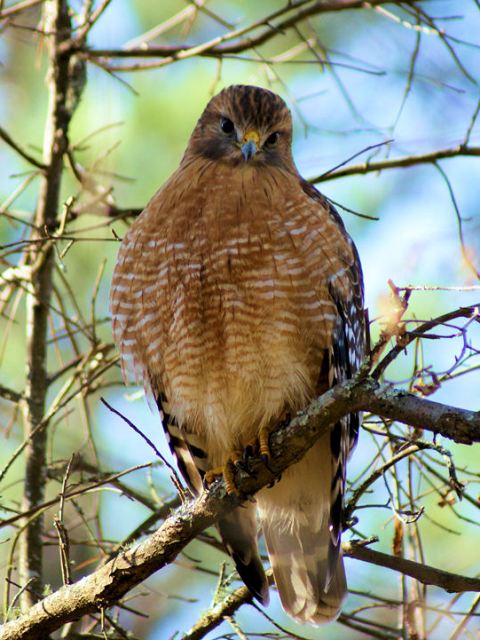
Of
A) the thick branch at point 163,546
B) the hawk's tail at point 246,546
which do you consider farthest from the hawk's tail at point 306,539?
Answer: the thick branch at point 163,546

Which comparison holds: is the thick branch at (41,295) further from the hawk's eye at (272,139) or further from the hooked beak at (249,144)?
the hawk's eye at (272,139)

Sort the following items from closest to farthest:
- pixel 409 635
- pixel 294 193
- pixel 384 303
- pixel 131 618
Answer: pixel 384 303 → pixel 409 635 → pixel 294 193 → pixel 131 618

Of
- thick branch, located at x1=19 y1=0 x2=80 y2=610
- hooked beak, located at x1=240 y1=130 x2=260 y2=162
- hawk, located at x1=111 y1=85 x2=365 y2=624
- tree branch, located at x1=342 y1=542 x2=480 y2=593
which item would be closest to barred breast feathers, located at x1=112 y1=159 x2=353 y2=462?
hawk, located at x1=111 y1=85 x2=365 y2=624

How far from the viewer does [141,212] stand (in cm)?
506

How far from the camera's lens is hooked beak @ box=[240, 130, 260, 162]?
195 inches

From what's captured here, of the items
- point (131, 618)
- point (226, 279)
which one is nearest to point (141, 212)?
point (226, 279)

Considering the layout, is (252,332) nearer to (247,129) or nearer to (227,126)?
(247,129)

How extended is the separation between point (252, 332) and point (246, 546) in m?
1.09

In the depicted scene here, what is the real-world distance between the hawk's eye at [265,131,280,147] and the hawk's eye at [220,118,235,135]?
0.66 feet

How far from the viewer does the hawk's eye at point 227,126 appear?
5.23 m

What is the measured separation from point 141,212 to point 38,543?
1771 millimetres

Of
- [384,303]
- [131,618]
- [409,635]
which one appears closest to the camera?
[384,303]

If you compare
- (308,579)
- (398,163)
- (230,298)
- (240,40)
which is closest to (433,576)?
(308,579)

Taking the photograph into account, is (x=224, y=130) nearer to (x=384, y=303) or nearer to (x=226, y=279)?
(x=226, y=279)
